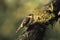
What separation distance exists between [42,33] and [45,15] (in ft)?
0.27

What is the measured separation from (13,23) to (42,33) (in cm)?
204

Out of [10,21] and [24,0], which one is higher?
[24,0]

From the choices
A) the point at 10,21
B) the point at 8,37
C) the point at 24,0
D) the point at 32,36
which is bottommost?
the point at 32,36

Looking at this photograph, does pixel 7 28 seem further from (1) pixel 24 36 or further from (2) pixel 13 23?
(1) pixel 24 36

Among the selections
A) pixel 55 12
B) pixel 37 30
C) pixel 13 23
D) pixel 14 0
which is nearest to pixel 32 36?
pixel 37 30

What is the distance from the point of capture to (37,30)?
0.73m

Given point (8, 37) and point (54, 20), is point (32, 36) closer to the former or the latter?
point (54, 20)

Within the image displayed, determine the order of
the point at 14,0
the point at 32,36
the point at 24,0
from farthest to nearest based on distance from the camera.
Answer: the point at 14,0 → the point at 24,0 → the point at 32,36

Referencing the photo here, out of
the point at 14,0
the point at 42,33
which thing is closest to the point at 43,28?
the point at 42,33

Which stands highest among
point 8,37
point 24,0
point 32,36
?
point 24,0

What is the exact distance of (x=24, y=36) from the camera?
0.74 meters

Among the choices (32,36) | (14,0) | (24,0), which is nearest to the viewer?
(32,36)

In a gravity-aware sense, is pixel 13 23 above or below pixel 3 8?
below

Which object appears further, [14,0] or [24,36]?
[14,0]
